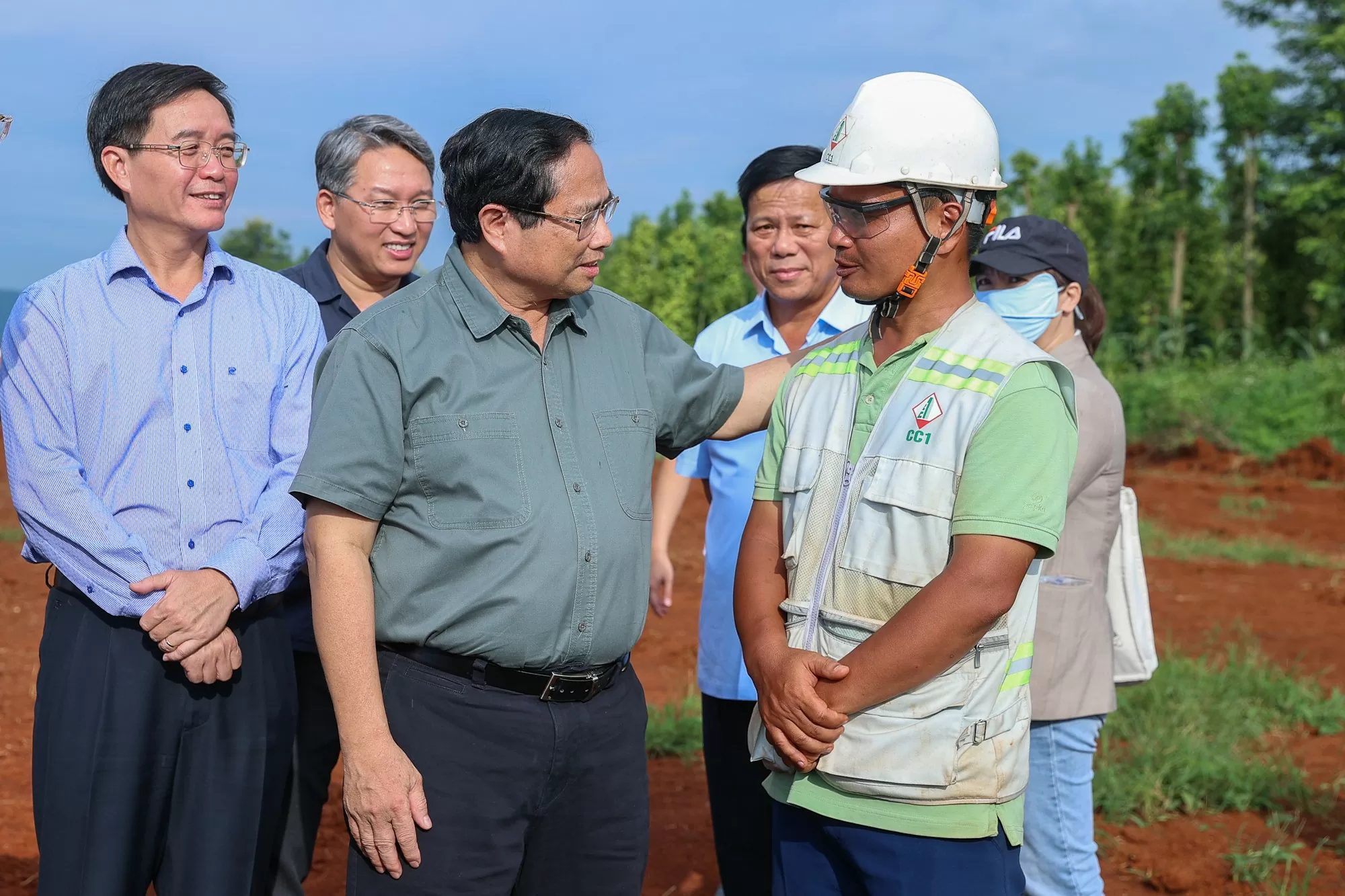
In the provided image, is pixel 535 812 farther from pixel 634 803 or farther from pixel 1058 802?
pixel 1058 802

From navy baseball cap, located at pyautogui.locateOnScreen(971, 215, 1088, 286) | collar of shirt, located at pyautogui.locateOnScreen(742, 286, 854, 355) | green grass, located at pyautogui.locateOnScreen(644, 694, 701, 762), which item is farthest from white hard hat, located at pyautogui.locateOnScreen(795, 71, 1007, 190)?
green grass, located at pyautogui.locateOnScreen(644, 694, 701, 762)

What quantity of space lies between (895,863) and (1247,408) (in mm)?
17166

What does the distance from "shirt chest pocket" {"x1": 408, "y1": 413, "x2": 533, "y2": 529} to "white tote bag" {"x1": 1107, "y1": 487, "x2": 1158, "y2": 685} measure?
1848 mm

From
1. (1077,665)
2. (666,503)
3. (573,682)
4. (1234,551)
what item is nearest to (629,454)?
(573,682)

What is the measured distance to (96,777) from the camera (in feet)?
8.64

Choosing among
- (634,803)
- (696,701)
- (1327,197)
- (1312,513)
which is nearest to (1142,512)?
(1312,513)

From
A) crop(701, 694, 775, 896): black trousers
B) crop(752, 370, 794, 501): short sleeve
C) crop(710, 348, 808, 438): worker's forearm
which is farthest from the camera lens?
crop(701, 694, 775, 896): black trousers

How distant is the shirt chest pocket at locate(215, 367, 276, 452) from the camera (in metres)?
2.84

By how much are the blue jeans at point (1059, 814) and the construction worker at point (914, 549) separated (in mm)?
966

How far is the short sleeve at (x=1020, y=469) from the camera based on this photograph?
2072mm

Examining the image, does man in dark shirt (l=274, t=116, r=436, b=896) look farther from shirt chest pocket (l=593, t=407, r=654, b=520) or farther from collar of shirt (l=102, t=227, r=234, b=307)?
shirt chest pocket (l=593, t=407, r=654, b=520)

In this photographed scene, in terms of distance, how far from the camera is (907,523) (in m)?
2.17

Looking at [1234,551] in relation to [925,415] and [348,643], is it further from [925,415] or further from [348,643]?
[348,643]

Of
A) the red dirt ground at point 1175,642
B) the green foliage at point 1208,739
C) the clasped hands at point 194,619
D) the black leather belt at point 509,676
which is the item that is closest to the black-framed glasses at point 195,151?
the clasped hands at point 194,619
